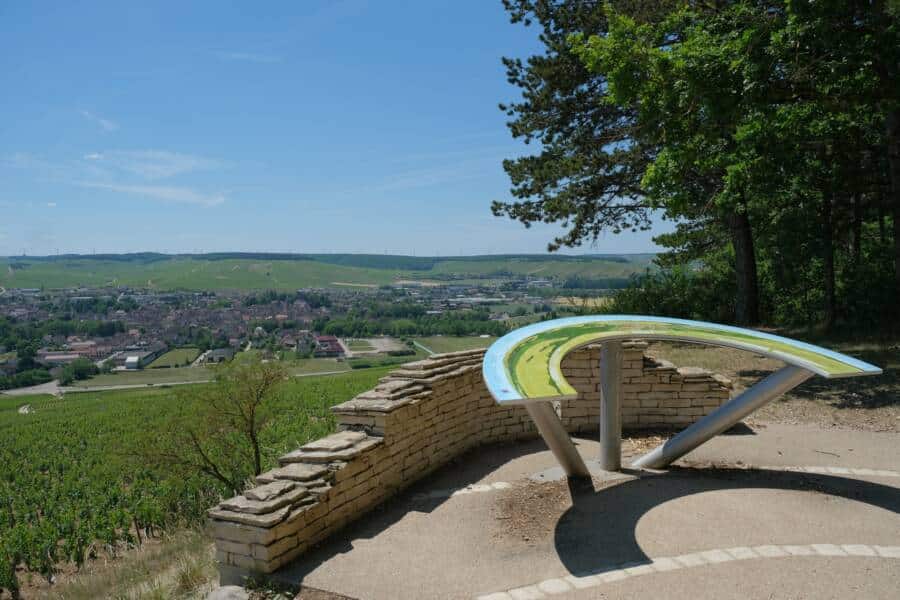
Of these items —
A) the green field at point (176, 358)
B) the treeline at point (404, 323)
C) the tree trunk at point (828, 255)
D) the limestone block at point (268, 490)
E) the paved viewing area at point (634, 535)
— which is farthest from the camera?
the green field at point (176, 358)

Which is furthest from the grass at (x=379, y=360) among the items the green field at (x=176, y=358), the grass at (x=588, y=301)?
the grass at (x=588, y=301)

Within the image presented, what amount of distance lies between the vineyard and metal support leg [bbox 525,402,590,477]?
23.7ft

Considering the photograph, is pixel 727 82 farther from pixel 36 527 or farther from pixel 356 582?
pixel 36 527

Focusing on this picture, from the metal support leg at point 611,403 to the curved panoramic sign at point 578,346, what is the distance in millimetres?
249

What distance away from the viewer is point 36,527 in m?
19.4

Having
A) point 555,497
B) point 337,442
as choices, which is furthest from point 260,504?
point 555,497

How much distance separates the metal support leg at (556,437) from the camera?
5191mm

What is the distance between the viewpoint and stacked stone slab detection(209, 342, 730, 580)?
14.5 feet

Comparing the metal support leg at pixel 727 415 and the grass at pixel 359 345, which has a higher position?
the metal support leg at pixel 727 415

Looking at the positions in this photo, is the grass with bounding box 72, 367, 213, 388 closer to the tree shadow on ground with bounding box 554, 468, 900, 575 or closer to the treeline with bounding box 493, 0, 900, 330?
the treeline with bounding box 493, 0, 900, 330

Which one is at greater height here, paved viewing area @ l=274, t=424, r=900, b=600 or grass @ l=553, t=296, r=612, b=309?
grass @ l=553, t=296, r=612, b=309

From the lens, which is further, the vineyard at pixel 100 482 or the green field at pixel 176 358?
the green field at pixel 176 358

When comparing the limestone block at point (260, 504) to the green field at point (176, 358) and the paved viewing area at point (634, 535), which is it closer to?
the paved viewing area at point (634, 535)

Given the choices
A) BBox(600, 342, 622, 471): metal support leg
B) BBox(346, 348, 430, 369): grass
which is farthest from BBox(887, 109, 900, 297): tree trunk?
BBox(346, 348, 430, 369): grass
